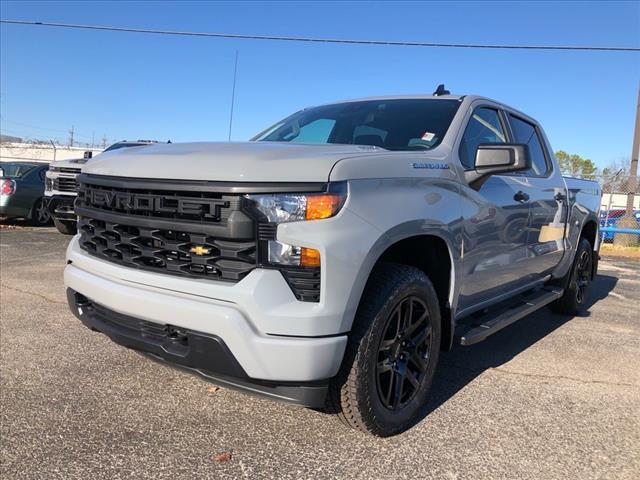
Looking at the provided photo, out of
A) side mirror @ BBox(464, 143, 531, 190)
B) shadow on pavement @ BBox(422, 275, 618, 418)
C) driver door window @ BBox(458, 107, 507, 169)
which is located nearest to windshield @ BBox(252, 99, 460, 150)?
driver door window @ BBox(458, 107, 507, 169)

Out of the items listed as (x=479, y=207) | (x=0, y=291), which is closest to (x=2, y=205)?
(x=0, y=291)

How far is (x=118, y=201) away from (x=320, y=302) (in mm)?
1160

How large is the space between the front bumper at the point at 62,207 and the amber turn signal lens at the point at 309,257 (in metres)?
7.17

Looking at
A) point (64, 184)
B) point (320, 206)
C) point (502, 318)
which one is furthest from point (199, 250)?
point (64, 184)

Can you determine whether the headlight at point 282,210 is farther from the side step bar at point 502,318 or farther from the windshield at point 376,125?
the side step bar at point 502,318

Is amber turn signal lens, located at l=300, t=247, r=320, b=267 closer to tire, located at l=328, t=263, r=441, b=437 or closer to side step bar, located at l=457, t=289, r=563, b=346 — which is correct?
tire, located at l=328, t=263, r=441, b=437

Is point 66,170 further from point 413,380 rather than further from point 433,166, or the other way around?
point 413,380

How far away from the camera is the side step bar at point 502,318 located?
317 centimetres

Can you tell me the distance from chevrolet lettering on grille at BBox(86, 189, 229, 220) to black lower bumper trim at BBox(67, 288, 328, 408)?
1.68 ft

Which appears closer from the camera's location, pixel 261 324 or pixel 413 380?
pixel 261 324

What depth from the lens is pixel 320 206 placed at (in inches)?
87.4

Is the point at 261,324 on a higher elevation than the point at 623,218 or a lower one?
lower

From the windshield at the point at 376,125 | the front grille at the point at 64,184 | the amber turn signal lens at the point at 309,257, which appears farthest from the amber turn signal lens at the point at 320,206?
the front grille at the point at 64,184

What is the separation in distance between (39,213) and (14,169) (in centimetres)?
110
